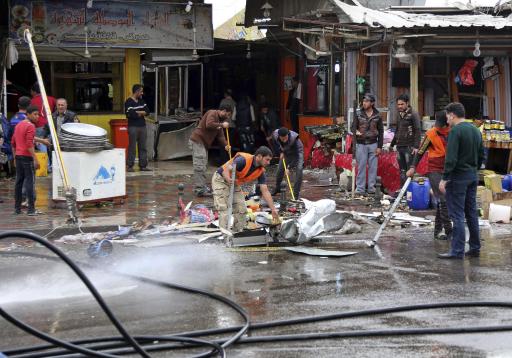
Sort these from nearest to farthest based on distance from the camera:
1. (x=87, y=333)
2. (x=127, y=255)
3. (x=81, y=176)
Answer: (x=87, y=333) < (x=127, y=255) < (x=81, y=176)

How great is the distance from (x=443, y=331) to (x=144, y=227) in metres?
5.98

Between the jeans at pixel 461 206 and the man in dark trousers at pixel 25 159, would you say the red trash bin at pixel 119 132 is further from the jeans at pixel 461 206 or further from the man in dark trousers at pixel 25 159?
the jeans at pixel 461 206

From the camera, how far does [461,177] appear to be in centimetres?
1007

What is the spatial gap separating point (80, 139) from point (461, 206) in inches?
252

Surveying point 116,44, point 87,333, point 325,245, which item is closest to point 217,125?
point 325,245

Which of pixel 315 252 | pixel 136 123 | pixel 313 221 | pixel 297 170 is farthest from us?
pixel 136 123

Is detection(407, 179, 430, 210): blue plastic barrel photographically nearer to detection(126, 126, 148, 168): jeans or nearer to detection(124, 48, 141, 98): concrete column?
detection(126, 126, 148, 168): jeans

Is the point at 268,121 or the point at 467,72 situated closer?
the point at 467,72

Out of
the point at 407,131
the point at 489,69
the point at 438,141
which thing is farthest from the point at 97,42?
the point at 438,141

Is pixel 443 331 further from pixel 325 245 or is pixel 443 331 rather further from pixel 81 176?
pixel 81 176

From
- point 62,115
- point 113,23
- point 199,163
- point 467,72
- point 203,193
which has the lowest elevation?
point 203,193

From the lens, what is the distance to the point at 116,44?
67.0 feet

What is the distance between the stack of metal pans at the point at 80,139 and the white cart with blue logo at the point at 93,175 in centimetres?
10

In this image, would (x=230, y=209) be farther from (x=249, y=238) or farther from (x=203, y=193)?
(x=203, y=193)
